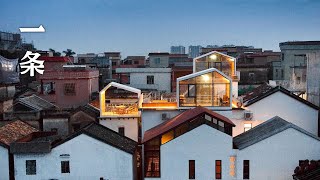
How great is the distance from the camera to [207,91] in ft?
80.4

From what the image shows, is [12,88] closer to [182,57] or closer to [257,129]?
[257,129]

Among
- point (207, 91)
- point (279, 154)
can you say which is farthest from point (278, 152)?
point (207, 91)

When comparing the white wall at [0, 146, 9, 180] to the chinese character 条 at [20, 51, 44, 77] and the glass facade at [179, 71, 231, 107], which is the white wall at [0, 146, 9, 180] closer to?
the chinese character 条 at [20, 51, 44, 77]

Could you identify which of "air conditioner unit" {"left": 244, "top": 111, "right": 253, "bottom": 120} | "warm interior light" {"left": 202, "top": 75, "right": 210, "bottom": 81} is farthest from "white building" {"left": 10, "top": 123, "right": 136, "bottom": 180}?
"air conditioner unit" {"left": 244, "top": 111, "right": 253, "bottom": 120}

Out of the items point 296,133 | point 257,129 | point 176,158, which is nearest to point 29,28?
point 176,158

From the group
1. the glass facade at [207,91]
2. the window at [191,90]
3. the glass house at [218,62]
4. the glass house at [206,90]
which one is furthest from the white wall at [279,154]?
the glass house at [218,62]

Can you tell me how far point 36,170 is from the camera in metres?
20.4

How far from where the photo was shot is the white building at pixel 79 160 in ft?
66.9

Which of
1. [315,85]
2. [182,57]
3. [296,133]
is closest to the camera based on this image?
[296,133]

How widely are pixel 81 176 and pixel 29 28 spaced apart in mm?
10520

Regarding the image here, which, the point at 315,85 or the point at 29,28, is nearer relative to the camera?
the point at 29,28

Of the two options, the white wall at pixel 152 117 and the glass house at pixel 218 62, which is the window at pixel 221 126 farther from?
the glass house at pixel 218 62

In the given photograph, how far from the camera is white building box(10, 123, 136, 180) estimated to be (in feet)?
66.9

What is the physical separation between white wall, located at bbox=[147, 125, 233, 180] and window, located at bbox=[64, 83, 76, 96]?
15705 millimetres
